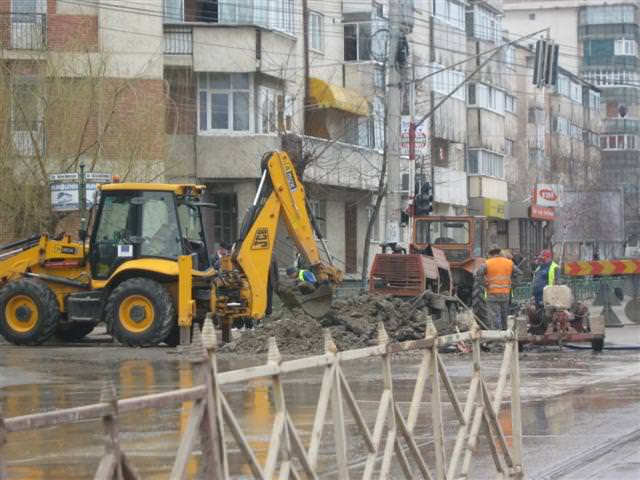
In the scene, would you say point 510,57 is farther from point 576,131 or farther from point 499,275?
point 499,275

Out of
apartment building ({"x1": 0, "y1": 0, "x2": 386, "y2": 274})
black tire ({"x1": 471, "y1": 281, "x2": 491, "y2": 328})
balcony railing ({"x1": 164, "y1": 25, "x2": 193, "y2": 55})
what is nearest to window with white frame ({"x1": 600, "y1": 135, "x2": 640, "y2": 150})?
apartment building ({"x1": 0, "y1": 0, "x2": 386, "y2": 274})

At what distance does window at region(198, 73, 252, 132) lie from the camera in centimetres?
4147

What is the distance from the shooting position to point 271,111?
1663 inches

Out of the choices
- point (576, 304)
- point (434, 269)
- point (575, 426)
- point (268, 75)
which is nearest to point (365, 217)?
point (268, 75)

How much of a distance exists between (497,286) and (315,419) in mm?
18179

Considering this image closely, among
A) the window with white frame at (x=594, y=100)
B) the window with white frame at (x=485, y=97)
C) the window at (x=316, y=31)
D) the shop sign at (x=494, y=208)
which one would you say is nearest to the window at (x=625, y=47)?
the window with white frame at (x=594, y=100)

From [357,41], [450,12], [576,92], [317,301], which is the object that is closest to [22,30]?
[317,301]

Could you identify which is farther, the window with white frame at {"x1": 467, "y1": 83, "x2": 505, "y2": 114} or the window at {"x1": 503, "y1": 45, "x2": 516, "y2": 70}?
the window at {"x1": 503, "y1": 45, "x2": 516, "y2": 70}

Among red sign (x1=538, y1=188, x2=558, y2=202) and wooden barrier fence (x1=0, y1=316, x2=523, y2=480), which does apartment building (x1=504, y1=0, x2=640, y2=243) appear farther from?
wooden barrier fence (x1=0, y1=316, x2=523, y2=480)

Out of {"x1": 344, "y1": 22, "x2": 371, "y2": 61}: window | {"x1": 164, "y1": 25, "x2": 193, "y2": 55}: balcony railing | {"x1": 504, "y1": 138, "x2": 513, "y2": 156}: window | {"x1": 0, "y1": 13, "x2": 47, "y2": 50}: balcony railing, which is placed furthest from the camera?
{"x1": 504, "y1": 138, "x2": 513, "y2": 156}: window

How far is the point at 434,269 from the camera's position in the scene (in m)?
28.0

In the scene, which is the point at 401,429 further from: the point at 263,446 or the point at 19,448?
the point at 19,448

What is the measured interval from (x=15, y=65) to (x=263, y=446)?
1041 inches

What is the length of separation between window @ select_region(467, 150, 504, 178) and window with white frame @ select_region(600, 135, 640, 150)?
46.1m
